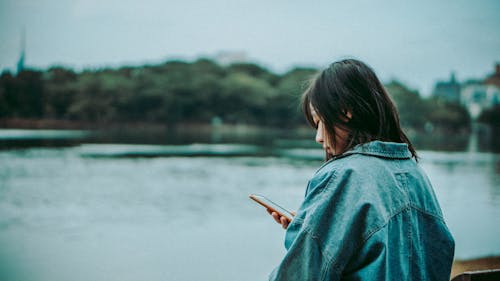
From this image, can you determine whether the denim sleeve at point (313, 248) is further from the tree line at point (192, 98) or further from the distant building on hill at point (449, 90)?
the distant building on hill at point (449, 90)

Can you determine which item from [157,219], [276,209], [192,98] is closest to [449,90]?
[192,98]

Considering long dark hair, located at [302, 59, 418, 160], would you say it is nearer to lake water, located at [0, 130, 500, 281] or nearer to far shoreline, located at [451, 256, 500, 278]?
far shoreline, located at [451, 256, 500, 278]

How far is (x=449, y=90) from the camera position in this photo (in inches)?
3076

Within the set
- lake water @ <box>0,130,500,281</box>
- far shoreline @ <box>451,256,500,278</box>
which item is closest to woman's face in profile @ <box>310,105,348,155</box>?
far shoreline @ <box>451,256,500,278</box>

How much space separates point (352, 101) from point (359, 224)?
30cm

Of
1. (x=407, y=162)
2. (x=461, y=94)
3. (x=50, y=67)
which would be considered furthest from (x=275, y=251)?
(x=461, y=94)

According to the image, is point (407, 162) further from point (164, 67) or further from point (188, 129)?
point (164, 67)

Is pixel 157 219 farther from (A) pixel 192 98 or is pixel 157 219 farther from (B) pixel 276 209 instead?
(A) pixel 192 98

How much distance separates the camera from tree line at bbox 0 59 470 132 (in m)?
36.8

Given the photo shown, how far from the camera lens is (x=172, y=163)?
1575cm

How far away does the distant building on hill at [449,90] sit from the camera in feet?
230

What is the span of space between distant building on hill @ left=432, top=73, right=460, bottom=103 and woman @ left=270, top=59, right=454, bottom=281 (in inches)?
2687

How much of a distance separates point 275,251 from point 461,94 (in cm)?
7155

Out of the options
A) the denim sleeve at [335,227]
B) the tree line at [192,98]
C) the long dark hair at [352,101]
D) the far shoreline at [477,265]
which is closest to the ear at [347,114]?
the long dark hair at [352,101]
